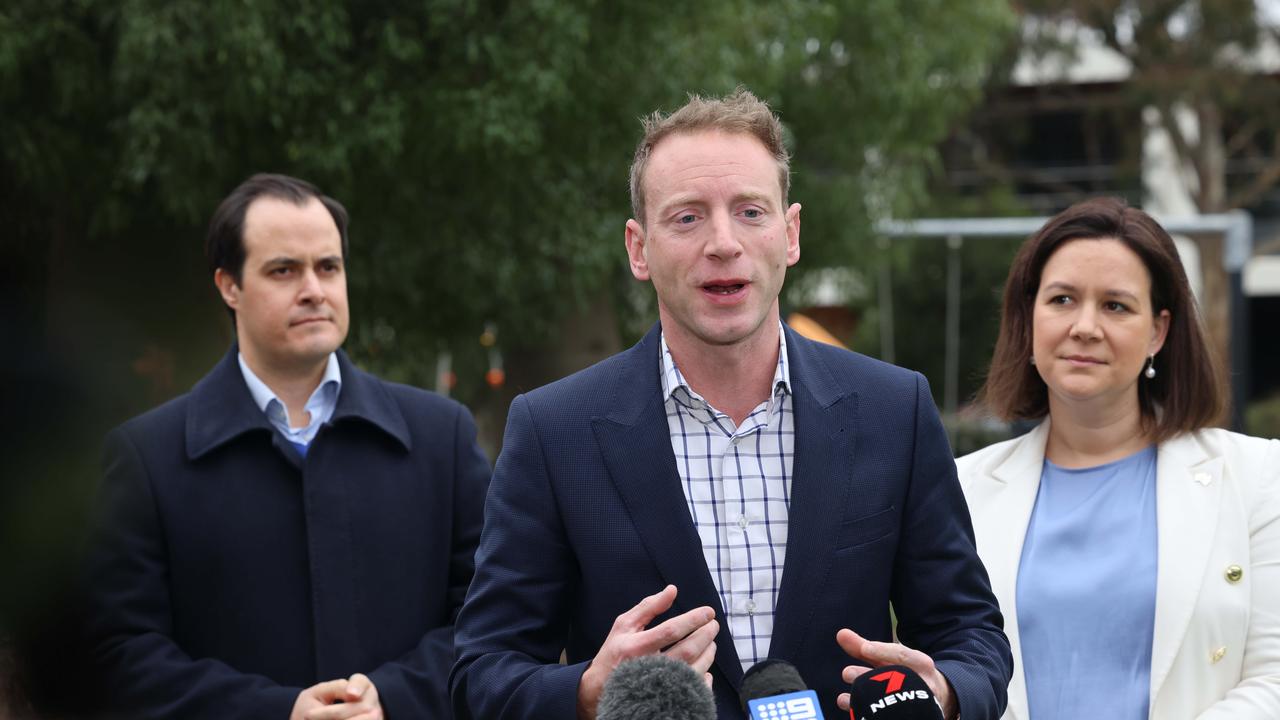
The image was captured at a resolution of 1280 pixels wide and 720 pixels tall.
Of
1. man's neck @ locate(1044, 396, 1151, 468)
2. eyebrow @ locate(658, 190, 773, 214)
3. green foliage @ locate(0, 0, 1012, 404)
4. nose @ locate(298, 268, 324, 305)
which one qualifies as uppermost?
green foliage @ locate(0, 0, 1012, 404)

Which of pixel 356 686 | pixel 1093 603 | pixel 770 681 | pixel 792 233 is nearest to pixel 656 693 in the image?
pixel 770 681

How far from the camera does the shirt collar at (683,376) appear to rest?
277cm

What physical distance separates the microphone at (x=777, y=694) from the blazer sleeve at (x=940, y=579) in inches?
15.6

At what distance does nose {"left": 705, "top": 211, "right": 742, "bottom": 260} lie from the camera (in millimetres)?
2584

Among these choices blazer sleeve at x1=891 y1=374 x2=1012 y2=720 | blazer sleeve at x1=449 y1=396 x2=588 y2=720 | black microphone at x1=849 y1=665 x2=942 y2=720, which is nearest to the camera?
black microphone at x1=849 y1=665 x2=942 y2=720

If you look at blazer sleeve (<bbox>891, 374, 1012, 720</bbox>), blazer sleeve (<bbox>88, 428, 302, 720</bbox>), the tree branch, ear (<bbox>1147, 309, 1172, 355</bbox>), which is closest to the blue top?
ear (<bbox>1147, 309, 1172, 355</bbox>)

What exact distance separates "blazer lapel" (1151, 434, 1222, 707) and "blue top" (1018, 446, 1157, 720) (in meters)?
0.04

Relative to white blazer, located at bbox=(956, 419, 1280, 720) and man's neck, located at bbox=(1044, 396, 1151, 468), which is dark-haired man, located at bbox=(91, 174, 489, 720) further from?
man's neck, located at bbox=(1044, 396, 1151, 468)

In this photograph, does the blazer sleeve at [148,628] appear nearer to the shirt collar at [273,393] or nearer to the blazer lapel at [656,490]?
the shirt collar at [273,393]

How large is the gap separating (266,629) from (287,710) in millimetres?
234

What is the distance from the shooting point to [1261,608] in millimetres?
3498

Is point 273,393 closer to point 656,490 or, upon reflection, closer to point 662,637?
point 656,490

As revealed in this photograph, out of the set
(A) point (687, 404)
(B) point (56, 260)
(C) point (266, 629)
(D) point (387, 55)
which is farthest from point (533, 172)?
(A) point (687, 404)

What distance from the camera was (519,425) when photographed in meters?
2.75
